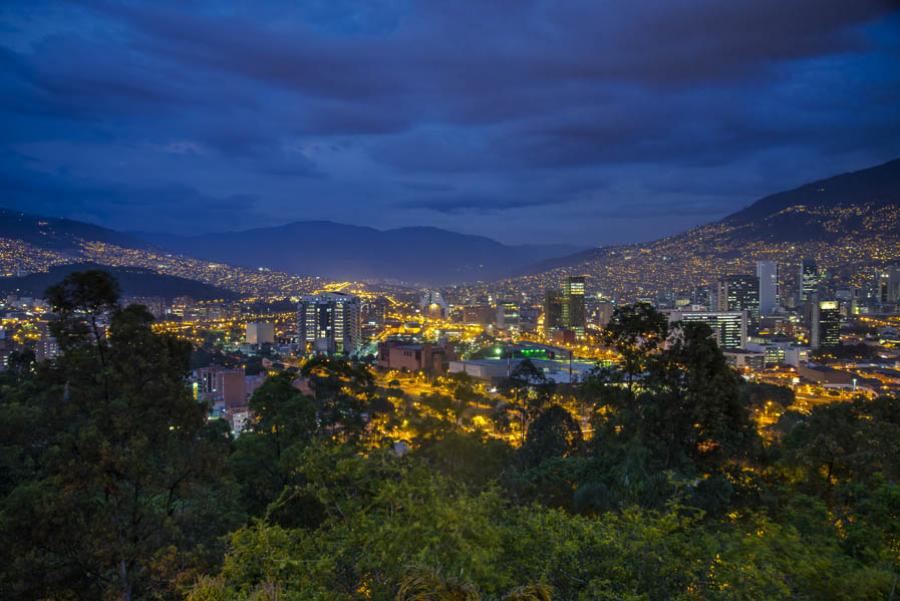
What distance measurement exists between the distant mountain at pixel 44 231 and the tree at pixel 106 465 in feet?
266

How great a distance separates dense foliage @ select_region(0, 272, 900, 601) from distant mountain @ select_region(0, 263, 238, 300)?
45905mm

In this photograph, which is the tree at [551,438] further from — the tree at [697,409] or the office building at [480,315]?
the office building at [480,315]

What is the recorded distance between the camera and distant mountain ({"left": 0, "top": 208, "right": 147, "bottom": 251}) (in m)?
73.4

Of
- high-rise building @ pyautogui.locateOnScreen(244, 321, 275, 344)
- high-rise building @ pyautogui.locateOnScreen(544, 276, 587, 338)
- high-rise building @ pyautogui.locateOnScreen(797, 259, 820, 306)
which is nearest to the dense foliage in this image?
high-rise building @ pyautogui.locateOnScreen(244, 321, 275, 344)

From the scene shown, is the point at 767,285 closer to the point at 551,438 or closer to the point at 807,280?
the point at 807,280

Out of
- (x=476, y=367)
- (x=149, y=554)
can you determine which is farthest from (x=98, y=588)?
(x=476, y=367)

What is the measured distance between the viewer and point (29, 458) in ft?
17.6

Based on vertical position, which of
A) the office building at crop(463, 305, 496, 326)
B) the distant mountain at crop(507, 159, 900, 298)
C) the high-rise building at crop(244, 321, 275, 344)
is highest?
the distant mountain at crop(507, 159, 900, 298)

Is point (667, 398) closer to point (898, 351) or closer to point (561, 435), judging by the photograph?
point (561, 435)

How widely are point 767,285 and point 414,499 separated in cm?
7774

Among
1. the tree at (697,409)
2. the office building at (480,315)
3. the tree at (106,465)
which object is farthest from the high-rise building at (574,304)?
the tree at (106,465)

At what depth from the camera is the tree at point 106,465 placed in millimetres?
4477

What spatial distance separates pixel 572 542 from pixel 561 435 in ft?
38.6

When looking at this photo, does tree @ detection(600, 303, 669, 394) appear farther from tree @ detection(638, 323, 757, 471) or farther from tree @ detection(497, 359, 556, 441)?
tree @ detection(497, 359, 556, 441)
